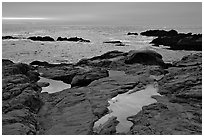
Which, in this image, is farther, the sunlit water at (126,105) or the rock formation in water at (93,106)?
the sunlit water at (126,105)

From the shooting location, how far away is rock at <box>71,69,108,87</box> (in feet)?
50.6

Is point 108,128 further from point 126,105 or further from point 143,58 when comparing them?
point 143,58

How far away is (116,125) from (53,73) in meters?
10.5

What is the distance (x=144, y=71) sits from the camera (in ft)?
56.3

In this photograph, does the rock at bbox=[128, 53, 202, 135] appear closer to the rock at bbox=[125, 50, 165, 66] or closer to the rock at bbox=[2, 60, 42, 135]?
the rock at bbox=[2, 60, 42, 135]

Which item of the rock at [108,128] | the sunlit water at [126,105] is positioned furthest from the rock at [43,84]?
the rock at [108,128]

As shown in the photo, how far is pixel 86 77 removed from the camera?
15.8m

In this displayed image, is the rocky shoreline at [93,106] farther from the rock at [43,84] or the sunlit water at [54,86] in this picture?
the sunlit water at [54,86]

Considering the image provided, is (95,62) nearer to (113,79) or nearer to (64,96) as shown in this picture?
(113,79)

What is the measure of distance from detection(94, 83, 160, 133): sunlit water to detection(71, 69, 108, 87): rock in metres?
3.75

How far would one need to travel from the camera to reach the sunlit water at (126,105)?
9144mm

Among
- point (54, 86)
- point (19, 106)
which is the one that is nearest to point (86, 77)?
point (54, 86)

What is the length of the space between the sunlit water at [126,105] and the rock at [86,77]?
375cm

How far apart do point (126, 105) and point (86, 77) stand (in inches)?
215
